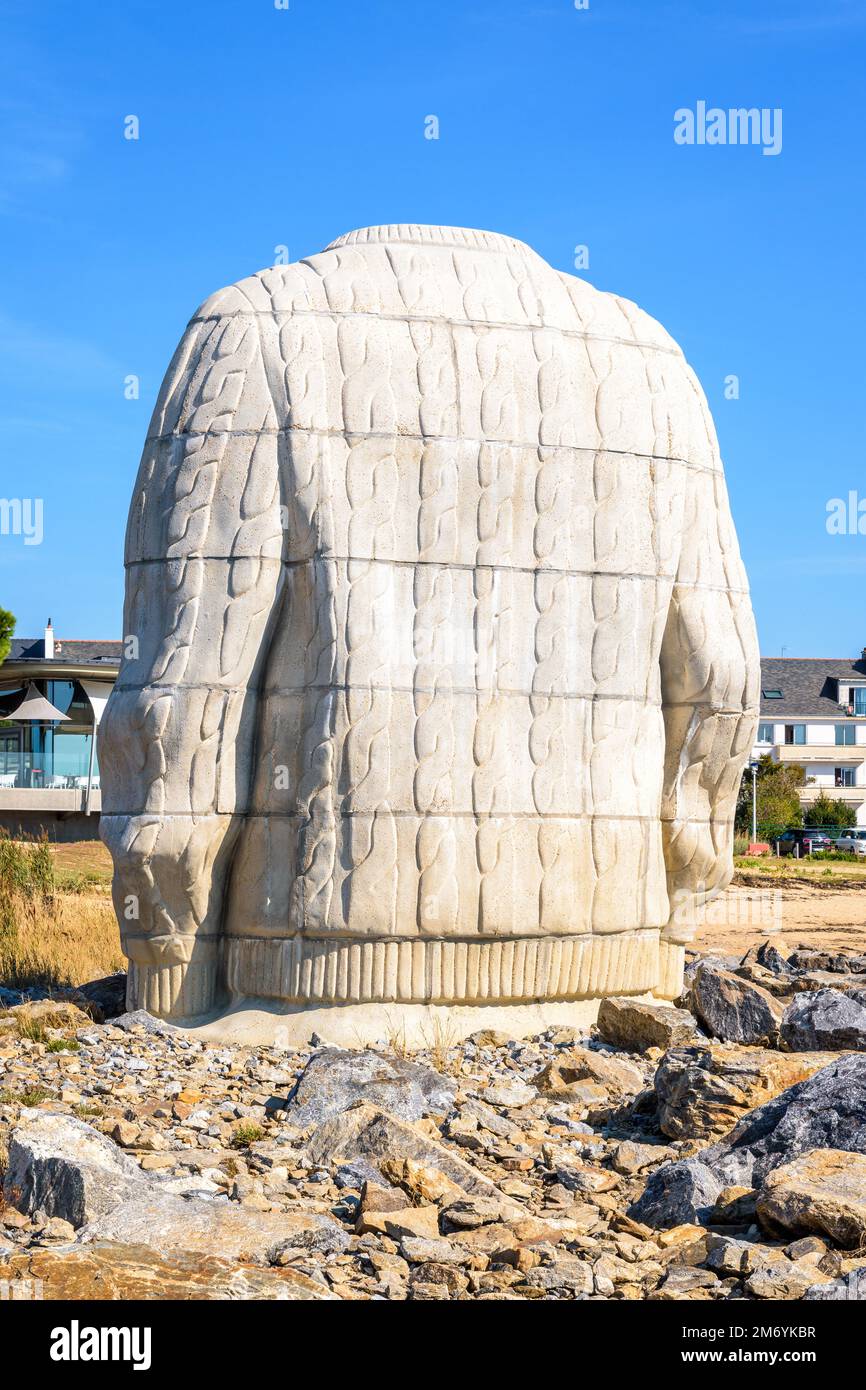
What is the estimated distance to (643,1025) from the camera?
9680 mm

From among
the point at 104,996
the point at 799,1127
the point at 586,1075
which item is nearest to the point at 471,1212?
the point at 799,1127

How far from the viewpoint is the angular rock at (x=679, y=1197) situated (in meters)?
6.56

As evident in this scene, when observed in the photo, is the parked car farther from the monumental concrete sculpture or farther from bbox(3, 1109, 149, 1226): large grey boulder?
bbox(3, 1109, 149, 1226): large grey boulder

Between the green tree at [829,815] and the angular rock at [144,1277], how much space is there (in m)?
48.1

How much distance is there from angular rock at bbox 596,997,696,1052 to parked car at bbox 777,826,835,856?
3520 centimetres

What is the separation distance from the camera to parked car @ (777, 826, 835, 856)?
149ft

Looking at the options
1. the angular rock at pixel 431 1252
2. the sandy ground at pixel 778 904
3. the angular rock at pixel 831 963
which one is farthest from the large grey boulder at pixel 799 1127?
the sandy ground at pixel 778 904

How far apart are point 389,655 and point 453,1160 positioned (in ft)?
11.6

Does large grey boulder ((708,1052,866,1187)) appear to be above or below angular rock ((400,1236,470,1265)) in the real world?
above

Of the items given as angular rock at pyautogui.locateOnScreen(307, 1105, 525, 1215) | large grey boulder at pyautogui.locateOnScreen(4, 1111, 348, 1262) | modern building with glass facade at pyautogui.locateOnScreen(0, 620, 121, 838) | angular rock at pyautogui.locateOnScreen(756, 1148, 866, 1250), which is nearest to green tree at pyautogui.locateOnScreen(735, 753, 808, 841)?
modern building with glass facade at pyautogui.locateOnScreen(0, 620, 121, 838)

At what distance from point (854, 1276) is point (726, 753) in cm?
569

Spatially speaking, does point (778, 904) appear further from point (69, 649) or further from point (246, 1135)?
point (69, 649)

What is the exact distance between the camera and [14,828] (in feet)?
116
